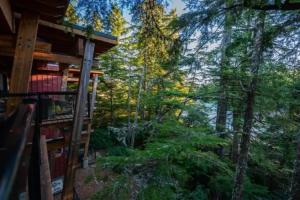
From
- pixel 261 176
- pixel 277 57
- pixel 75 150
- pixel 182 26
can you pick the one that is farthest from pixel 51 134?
pixel 261 176

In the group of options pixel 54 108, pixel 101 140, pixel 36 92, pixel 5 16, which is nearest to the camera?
pixel 5 16

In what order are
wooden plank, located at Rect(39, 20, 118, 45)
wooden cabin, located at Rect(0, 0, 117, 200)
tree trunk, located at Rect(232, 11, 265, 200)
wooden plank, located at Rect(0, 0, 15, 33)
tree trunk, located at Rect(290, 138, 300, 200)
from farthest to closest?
tree trunk, located at Rect(232, 11, 265, 200), tree trunk, located at Rect(290, 138, 300, 200), wooden plank, located at Rect(39, 20, 118, 45), wooden plank, located at Rect(0, 0, 15, 33), wooden cabin, located at Rect(0, 0, 117, 200)

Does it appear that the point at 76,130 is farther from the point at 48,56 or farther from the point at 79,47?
the point at 79,47

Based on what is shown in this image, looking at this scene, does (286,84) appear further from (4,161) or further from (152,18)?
(4,161)

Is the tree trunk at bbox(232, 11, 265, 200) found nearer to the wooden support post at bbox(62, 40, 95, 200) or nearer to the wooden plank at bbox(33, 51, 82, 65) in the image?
the wooden support post at bbox(62, 40, 95, 200)

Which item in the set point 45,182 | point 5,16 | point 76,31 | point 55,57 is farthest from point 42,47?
point 45,182

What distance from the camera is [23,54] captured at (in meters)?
3.56

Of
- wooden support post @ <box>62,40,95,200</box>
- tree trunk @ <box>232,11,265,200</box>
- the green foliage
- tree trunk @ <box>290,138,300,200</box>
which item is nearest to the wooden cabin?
wooden support post @ <box>62,40,95,200</box>

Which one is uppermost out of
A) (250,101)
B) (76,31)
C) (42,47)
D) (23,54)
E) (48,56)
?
(76,31)

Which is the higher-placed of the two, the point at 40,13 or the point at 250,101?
the point at 40,13

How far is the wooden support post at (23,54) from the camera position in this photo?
11.6 feet

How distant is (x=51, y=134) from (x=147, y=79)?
8.84 metres

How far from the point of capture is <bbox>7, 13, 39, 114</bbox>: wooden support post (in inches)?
139

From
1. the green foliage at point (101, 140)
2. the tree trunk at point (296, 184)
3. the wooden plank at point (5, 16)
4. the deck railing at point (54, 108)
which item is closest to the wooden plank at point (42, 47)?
the wooden plank at point (5, 16)
